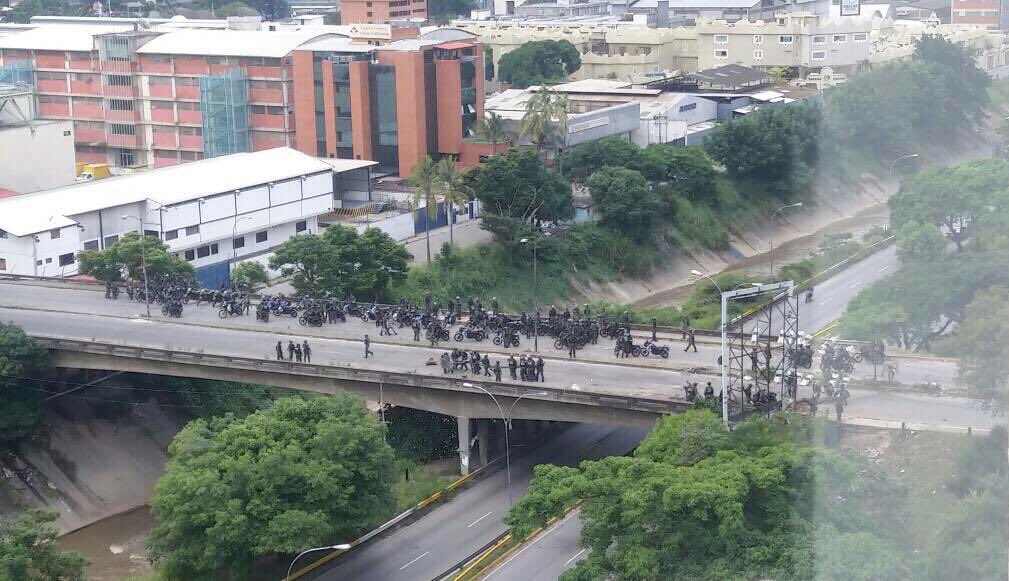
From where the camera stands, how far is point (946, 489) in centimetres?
2562

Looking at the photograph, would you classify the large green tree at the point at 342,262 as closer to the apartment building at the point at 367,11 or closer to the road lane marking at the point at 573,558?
the road lane marking at the point at 573,558

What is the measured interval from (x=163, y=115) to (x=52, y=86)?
6.71m

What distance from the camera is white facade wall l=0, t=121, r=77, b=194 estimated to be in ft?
192

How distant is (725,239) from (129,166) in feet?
90.4

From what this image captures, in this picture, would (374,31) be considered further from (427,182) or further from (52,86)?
(52,86)

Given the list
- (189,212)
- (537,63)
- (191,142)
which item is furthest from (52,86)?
(537,63)

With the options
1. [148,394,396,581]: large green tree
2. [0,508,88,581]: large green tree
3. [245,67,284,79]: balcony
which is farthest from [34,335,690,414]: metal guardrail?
[245,67,284,79]: balcony

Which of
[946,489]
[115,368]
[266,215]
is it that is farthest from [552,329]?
[266,215]

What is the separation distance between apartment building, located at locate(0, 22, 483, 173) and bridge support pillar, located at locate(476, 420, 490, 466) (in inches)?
1056

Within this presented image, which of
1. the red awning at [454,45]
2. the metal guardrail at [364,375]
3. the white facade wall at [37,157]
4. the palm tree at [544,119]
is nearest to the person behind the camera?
the metal guardrail at [364,375]

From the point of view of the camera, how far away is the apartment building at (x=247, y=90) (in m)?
62.8

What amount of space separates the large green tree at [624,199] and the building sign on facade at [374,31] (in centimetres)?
1075

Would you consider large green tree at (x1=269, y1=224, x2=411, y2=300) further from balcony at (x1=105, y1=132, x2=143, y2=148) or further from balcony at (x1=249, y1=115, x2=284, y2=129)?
balcony at (x1=105, y1=132, x2=143, y2=148)

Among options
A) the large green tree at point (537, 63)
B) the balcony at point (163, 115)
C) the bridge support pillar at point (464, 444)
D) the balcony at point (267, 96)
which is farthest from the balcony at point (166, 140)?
the bridge support pillar at point (464, 444)
